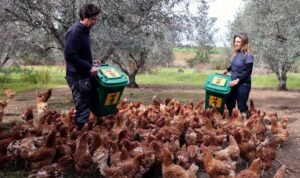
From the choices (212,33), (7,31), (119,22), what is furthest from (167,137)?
(212,33)

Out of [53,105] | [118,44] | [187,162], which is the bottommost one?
[53,105]

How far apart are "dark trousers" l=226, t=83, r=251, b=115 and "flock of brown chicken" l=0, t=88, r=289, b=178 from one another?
71 cm

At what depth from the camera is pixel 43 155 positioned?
18.0 ft

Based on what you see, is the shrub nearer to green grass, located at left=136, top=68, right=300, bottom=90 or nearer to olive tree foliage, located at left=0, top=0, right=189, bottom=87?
green grass, located at left=136, top=68, right=300, bottom=90

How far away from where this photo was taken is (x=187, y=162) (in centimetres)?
551

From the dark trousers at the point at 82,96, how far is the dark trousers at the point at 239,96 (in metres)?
3.25

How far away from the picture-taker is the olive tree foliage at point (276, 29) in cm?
1430

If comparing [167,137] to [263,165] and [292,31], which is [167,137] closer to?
[263,165]

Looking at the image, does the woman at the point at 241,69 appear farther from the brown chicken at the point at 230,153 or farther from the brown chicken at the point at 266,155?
the brown chicken at the point at 230,153

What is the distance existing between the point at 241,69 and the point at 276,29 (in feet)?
30.1

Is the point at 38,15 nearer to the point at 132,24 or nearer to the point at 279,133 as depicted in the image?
the point at 132,24

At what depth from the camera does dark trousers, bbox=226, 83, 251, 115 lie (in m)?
Result: 8.22

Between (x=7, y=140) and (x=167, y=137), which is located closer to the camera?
(x=7, y=140)

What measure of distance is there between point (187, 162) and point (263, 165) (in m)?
1.13
